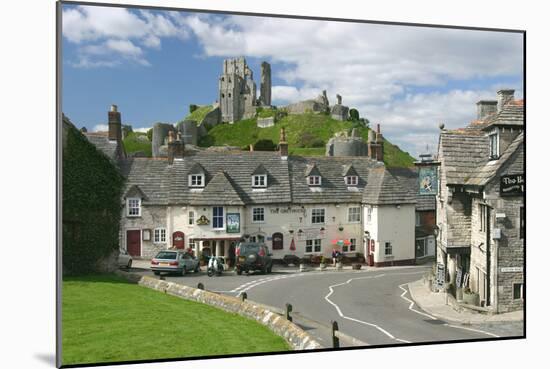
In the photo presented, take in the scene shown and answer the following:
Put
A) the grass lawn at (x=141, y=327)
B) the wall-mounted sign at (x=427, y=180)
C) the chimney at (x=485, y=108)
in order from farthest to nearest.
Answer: the wall-mounted sign at (x=427, y=180) < the chimney at (x=485, y=108) < the grass lawn at (x=141, y=327)

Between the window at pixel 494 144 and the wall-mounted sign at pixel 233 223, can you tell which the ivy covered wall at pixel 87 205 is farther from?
the window at pixel 494 144

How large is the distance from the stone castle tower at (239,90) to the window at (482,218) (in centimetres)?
450

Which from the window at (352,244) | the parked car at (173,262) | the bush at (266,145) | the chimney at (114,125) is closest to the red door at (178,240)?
the parked car at (173,262)

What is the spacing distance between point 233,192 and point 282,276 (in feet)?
5.80

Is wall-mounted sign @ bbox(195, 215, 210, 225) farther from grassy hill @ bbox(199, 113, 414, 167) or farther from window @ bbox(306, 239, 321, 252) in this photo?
window @ bbox(306, 239, 321, 252)

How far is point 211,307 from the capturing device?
1033 cm

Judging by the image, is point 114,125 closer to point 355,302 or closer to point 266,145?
point 266,145

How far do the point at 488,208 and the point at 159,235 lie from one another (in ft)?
20.0

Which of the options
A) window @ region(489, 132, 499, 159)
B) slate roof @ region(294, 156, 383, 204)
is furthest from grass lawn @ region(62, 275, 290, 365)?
window @ region(489, 132, 499, 159)

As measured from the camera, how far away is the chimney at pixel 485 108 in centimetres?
1112

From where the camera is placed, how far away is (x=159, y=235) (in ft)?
34.0

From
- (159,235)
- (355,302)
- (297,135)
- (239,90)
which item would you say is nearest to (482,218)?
(355,302)

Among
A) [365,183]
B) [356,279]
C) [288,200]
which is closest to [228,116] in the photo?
[288,200]

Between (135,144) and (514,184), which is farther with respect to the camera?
(514,184)
